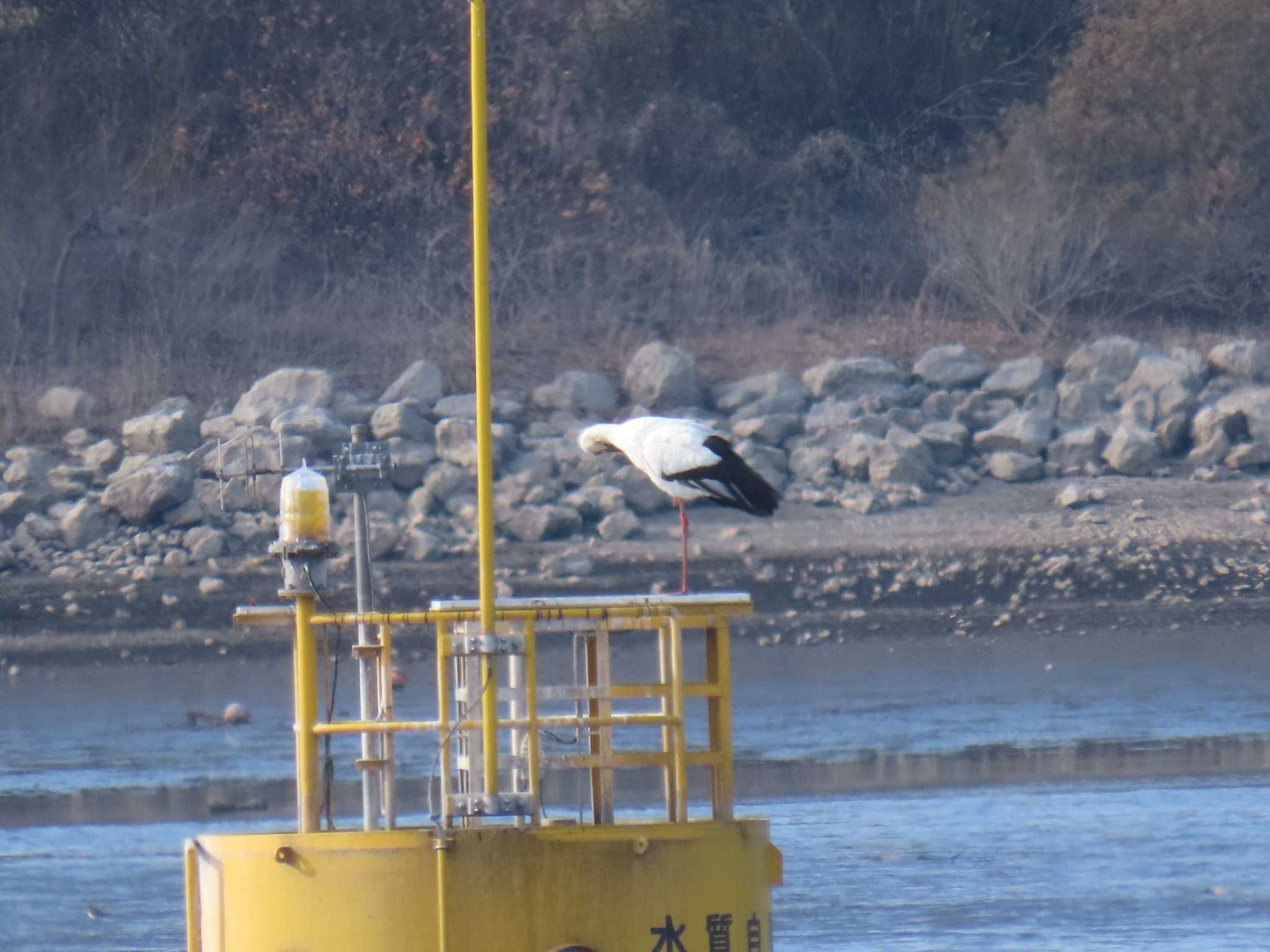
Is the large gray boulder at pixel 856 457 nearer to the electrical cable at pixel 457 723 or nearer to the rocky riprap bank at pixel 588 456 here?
the rocky riprap bank at pixel 588 456

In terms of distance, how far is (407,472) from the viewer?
71.2 ft

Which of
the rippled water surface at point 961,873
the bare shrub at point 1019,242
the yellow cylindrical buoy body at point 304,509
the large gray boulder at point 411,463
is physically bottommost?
the rippled water surface at point 961,873

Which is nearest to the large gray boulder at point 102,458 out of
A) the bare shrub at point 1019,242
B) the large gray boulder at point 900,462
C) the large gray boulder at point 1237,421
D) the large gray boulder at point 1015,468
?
the large gray boulder at point 900,462

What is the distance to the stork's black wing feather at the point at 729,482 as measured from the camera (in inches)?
416

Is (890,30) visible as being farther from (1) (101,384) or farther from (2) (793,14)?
(1) (101,384)

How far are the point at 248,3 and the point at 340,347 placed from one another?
7999 millimetres

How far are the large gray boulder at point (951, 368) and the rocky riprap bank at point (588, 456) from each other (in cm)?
2

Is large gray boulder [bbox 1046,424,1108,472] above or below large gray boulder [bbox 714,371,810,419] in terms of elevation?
below

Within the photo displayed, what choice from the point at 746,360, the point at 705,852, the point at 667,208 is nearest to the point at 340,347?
the point at 746,360

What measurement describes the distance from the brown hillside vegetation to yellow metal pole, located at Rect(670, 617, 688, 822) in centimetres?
1833

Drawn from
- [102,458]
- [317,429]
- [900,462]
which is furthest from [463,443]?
[900,462]

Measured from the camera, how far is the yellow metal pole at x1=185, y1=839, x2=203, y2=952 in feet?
25.8

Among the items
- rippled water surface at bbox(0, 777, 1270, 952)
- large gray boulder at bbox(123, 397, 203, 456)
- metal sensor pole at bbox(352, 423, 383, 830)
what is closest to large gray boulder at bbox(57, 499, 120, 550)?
large gray boulder at bbox(123, 397, 203, 456)

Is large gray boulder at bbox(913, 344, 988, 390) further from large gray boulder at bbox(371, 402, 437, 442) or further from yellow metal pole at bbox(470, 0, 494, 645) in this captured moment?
yellow metal pole at bbox(470, 0, 494, 645)
